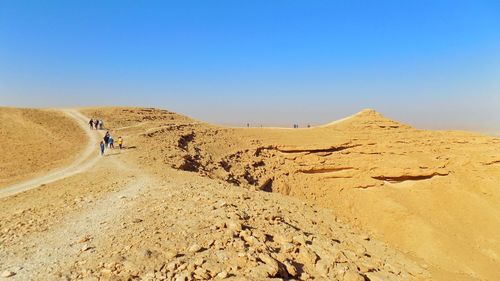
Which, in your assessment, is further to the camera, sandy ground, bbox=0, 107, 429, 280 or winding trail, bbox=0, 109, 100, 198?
winding trail, bbox=0, 109, 100, 198

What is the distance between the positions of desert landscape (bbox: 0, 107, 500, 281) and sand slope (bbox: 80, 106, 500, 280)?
0.10 m

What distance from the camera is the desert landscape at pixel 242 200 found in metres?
8.20

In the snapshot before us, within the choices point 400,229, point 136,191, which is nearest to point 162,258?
point 136,191

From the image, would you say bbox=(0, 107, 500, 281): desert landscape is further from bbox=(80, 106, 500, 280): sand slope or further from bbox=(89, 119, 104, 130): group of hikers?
bbox=(89, 119, 104, 130): group of hikers

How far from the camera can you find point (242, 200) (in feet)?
41.3

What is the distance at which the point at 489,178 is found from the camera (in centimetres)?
2653

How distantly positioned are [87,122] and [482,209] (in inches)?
1102

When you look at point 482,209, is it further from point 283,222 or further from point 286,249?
point 286,249

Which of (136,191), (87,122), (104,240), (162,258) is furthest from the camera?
(87,122)

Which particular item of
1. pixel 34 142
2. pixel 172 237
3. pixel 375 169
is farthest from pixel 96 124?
pixel 172 237

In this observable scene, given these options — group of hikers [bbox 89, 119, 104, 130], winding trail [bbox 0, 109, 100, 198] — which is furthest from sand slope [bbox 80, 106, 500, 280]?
winding trail [bbox 0, 109, 100, 198]

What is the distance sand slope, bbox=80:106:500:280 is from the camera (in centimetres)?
2230

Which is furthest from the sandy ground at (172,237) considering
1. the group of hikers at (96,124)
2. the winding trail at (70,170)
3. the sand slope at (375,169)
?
the group of hikers at (96,124)

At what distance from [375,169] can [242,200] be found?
663 inches
